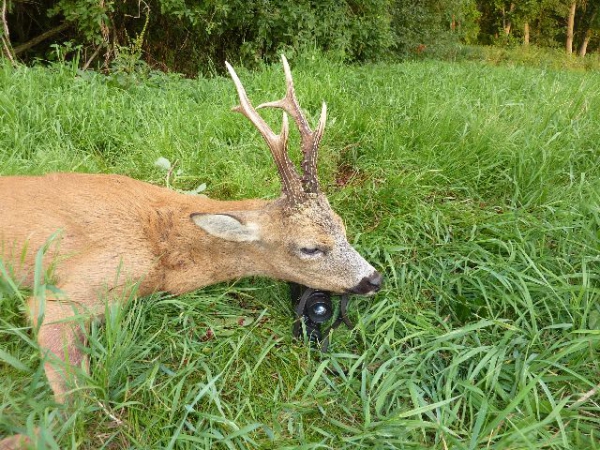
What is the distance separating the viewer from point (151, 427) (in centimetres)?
191

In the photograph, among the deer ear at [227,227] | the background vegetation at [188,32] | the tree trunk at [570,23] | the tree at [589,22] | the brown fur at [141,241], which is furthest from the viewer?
the tree at [589,22]

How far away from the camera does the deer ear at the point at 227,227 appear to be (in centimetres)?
251

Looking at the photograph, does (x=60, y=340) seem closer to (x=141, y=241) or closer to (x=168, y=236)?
(x=141, y=241)

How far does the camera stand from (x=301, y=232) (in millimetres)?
2619

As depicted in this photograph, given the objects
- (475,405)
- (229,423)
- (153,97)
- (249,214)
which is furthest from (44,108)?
(475,405)

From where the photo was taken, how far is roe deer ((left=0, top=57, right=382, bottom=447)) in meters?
2.41

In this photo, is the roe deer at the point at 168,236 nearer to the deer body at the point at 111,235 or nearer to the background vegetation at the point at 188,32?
the deer body at the point at 111,235

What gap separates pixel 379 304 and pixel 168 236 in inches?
45.5

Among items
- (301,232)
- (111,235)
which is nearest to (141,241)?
(111,235)

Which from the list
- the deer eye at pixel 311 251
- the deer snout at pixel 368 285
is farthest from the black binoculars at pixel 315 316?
the deer eye at pixel 311 251

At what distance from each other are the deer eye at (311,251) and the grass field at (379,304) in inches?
12.9

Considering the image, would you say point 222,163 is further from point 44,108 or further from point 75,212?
point 44,108

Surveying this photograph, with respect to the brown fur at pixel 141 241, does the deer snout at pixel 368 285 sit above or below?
below

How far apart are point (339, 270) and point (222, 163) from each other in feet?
5.11
